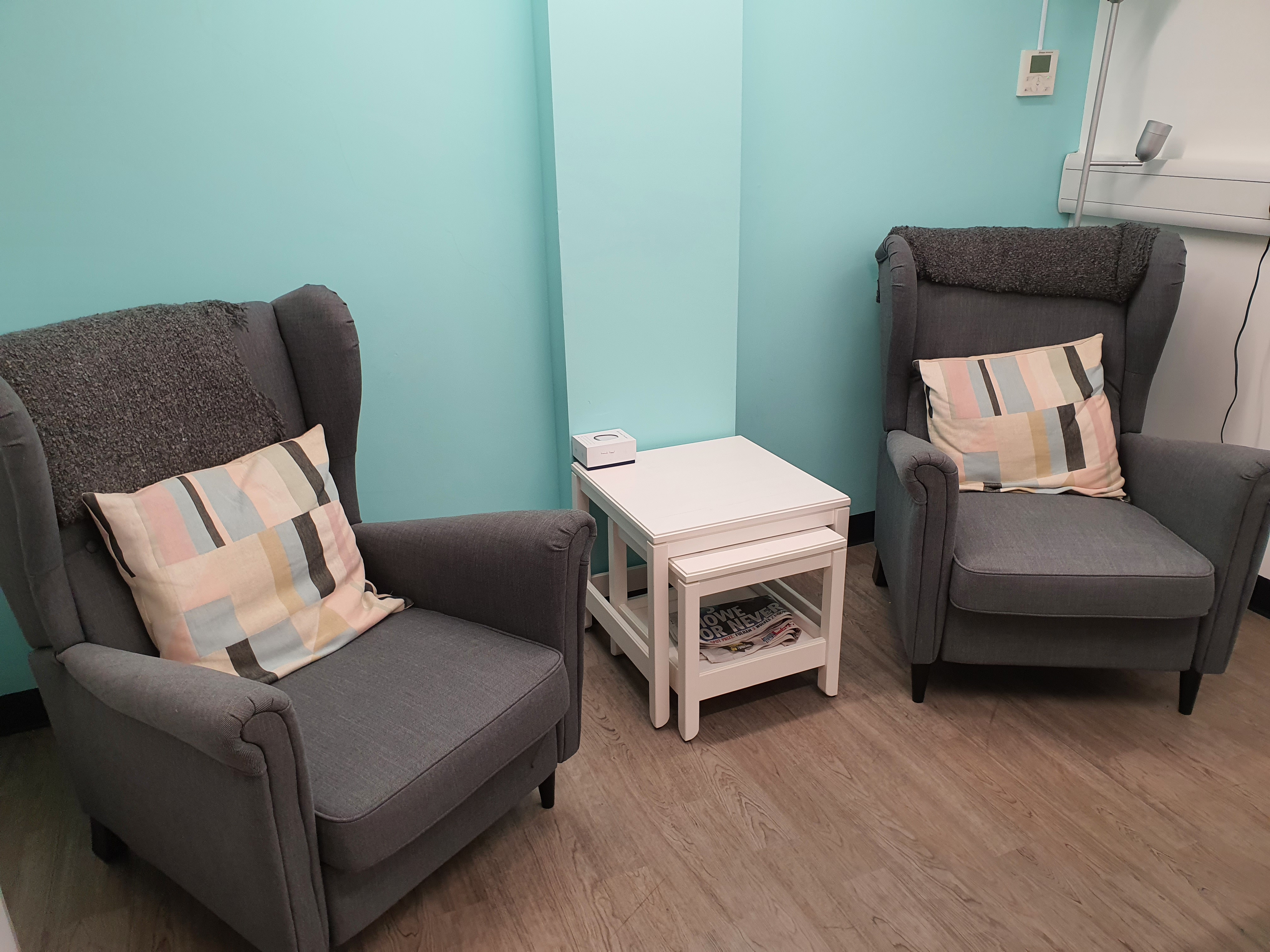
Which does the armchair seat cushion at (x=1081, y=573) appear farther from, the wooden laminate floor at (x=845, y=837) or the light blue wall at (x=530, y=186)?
the light blue wall at (x=530, y=186)

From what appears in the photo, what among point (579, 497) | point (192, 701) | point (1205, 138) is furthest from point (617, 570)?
point (1205, 138)

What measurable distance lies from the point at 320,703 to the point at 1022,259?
1.90m

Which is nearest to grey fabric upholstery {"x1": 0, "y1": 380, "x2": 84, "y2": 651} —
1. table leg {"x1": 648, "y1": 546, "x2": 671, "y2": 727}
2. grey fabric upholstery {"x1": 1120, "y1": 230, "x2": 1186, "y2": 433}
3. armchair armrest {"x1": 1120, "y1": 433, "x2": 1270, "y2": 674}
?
table leg {"x1": 648, "y1": 546, "x2": 671, "y2": 727}

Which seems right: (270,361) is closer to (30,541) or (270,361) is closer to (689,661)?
(30,541)

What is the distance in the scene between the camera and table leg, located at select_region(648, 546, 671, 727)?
1767 mm

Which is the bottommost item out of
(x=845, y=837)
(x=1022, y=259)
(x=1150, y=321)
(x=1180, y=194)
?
(x=845, y=837)

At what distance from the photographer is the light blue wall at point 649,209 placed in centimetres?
189

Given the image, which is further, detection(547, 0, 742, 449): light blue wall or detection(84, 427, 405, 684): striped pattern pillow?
detection(547, 0, 742, 449): light blue wall

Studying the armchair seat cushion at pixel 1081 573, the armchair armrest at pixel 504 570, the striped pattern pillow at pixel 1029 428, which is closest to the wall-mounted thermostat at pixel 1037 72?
the striped pattern pillow at pixel 1029 428

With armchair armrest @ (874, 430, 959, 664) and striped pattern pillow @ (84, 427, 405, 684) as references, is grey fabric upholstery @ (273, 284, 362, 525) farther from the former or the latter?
armchair armrest @ (874, 430, 959, 664)

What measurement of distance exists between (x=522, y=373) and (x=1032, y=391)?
1238 millimetres

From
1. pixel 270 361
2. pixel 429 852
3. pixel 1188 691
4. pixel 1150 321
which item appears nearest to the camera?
pixel 429 852

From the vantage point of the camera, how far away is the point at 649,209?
204 cm

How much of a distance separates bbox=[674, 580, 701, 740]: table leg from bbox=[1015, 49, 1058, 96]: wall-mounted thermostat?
174 cm
